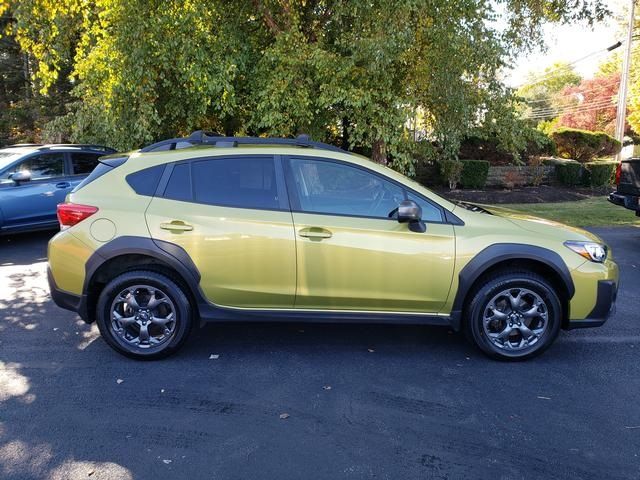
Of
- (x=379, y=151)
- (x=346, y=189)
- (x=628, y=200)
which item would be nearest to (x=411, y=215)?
(x=346, y=189)

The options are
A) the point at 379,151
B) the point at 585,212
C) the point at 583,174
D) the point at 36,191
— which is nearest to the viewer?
the point at 36,191

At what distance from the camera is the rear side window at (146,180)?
4349mm

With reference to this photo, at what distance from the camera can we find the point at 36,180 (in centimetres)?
880

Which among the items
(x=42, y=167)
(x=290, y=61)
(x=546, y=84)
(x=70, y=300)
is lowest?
(x=70, y=300)

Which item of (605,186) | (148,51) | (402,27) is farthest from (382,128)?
(605,186)

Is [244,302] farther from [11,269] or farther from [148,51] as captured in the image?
[148,51]

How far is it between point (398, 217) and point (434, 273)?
520 millimetres

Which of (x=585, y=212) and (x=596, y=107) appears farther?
(x=596, y=107)

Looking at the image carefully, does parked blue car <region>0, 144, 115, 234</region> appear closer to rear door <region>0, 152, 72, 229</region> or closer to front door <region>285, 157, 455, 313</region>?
rear door <region>0, 152, 72, 229</region>

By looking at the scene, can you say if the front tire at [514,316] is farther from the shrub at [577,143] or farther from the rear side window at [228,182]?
the shrub at [577,143]

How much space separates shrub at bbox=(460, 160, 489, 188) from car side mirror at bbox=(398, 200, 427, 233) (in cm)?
1329

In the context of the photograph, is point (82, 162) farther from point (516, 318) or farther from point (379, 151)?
point (516, 318)

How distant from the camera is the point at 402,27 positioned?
8.02 m

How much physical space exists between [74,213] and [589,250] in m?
4.05
